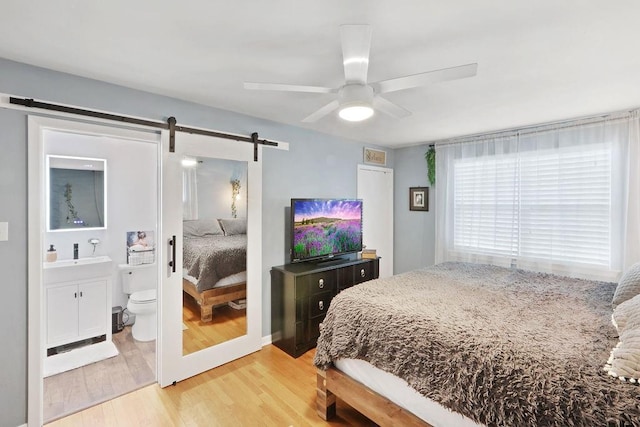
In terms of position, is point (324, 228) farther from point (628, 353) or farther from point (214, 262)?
point (628, 353)

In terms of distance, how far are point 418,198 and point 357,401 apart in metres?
3.17

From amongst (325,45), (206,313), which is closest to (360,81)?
(325,45)

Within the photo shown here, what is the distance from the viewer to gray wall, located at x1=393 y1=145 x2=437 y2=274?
4375mm

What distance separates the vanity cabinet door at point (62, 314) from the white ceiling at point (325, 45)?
212 cm

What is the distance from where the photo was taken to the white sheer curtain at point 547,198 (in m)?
2.87

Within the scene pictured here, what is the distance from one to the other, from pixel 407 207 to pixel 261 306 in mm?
2681

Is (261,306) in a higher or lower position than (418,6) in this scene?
lower

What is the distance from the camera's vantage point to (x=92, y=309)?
3.11 metres

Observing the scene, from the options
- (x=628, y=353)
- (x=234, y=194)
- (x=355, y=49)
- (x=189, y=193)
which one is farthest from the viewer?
(x=234, y=194)

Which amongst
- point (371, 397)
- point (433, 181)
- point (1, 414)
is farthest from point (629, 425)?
point (433, 181)

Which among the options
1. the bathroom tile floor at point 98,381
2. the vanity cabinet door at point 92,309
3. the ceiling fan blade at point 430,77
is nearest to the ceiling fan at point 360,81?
A: the ceiling fan blade at point 430,77

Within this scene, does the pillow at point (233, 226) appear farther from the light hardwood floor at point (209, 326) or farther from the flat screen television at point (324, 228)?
the light hardwood floor at point (209, 326)

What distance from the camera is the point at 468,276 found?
2744mm

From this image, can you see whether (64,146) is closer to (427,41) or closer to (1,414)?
(1,414)
